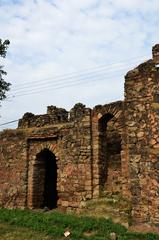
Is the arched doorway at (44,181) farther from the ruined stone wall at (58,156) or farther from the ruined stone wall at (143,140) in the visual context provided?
the ruined stone wall at (143,140)

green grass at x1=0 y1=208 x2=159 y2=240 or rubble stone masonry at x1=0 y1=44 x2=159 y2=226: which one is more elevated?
Answer: rubble stone masonry at x1=0 y1=44 x2=159 y2=226

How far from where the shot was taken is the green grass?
9.05m

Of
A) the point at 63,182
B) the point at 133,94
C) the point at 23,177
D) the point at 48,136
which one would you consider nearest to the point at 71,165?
the point at 63,182

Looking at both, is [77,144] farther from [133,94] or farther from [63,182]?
[133,94]

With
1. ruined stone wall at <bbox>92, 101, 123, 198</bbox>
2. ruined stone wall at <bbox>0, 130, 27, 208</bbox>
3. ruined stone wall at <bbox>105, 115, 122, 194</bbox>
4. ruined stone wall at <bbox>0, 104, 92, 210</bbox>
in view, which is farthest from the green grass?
ruined stone wall at <bbox>0, 130, 27, 208</bbox>

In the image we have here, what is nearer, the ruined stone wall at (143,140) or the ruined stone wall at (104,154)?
the ruined stone wall at (143,140)

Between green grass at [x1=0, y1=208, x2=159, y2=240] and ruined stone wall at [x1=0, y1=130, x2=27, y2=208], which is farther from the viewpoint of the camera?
ruined stone wall at [x1=0, y1=130, x2=27, y2=208]

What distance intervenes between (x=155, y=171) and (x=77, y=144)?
11.7 ft

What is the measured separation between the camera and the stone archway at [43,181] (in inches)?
560

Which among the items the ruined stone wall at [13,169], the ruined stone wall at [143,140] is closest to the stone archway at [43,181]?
the ruined stone wall at [13,169]

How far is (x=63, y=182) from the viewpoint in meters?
13.0

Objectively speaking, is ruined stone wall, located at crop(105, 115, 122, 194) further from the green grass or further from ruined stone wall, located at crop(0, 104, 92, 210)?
the green grass

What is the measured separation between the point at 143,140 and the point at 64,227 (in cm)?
315

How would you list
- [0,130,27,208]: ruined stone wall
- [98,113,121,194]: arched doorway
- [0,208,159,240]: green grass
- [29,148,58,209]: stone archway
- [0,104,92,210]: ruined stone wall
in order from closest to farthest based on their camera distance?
[0,208,159,240]: green grass, [98,113,121,194]: arched doorway, [0,104,92,210]: ruined stone wall, [29,148,58,209]: stone archway, [0,130,27,208]: ruined stone wall
